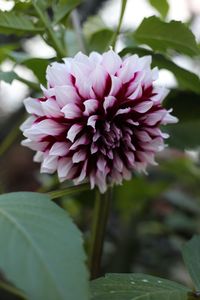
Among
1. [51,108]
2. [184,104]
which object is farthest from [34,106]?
[184,104]

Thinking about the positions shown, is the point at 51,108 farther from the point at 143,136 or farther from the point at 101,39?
the point at 101,39

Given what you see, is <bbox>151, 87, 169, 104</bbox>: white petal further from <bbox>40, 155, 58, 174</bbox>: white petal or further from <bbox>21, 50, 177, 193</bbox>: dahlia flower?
<bbox>40, 155, 58, 174</bbox>: white petal

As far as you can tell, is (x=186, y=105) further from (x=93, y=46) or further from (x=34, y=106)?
(x=34, y=106)

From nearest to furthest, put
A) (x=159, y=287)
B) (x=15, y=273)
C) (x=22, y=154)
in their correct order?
(x=15, y=273), (x=159, y=287), (x=22, y=154)

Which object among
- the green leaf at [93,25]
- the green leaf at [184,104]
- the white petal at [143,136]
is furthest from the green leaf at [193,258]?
the green leaf at [93,25]

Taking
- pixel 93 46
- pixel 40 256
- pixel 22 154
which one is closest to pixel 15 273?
pixel 40 256

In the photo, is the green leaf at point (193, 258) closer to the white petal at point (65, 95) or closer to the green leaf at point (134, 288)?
the green leaf at point (134, 288)
